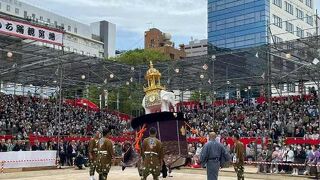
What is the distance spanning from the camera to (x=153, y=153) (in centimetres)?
1265

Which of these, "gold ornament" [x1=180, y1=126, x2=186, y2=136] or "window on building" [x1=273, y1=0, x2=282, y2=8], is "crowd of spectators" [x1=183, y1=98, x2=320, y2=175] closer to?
"gold ornament" [x1=180, y1=126, x2=186, y2=136]

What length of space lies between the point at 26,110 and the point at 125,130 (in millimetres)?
8095

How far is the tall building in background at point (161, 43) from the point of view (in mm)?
83000

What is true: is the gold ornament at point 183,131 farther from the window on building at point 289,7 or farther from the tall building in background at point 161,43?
the tall building in background at point 161,43

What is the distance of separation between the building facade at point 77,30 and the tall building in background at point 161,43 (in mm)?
6903

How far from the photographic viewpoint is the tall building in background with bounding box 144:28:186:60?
83.0 metres

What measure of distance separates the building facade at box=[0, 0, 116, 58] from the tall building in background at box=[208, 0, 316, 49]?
20.7 m

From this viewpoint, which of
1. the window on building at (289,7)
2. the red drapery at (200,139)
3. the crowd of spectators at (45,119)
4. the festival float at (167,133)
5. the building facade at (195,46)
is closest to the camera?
the festival float at (167,133)

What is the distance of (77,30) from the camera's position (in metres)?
83.1

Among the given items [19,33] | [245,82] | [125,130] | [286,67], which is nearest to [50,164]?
[19,33]

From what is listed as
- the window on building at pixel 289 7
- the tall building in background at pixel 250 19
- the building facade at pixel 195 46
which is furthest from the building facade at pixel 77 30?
the window on building at pixel 289 7

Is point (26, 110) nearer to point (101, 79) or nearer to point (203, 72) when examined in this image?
point (101, 79)

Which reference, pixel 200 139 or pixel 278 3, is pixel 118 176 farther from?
pixel 278 3

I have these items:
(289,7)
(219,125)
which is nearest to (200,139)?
(219,125)
